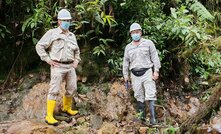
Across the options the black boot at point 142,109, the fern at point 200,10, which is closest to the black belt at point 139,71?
the black boot at point 142,109

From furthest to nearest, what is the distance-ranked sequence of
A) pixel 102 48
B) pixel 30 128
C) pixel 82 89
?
pixel 102 48 → pixel 82 89 → pixel 30 128

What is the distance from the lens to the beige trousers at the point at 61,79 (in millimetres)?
6477

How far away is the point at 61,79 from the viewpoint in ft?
21.6

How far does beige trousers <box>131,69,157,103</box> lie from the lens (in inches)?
261

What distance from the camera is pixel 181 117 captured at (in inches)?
304

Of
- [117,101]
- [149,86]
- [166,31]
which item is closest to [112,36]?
[166,31]

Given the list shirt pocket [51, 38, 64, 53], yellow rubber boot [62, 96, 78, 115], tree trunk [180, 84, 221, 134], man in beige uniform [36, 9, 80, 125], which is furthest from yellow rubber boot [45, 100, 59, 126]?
tree trunk [180, 84, 221, 134]

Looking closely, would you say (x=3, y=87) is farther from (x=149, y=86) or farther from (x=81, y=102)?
(x=149, y=86)

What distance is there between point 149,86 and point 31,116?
106 inches

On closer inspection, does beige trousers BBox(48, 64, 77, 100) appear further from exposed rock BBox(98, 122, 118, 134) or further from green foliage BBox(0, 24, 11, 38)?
green foliage BBox(0, 24, 11, 38)

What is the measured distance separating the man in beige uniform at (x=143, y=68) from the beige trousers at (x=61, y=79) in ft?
4.01

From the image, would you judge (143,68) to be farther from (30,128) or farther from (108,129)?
(30,128)

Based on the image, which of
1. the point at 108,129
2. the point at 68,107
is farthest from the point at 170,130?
the point at 68,107

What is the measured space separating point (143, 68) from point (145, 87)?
38 centimetres
